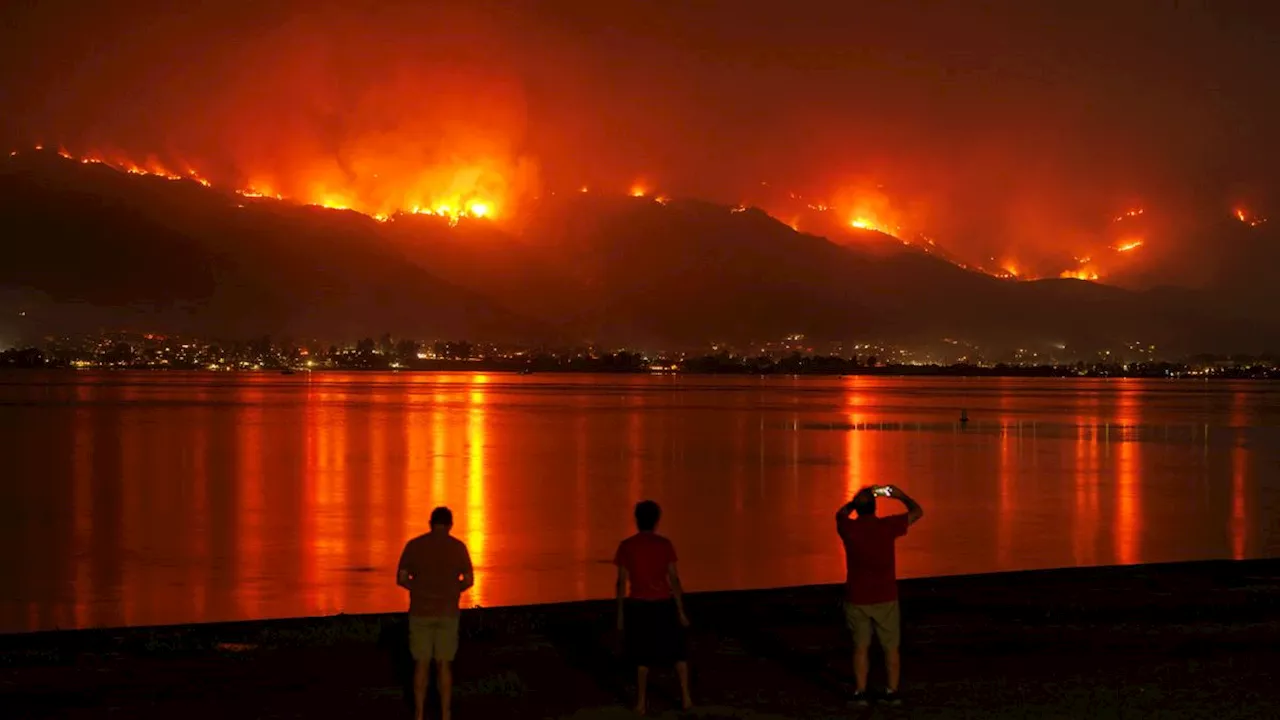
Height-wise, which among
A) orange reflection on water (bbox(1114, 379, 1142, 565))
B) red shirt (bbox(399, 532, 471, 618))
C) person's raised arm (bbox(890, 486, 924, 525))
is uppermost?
person's raised arm (bbox(890, 486, 924, 525))

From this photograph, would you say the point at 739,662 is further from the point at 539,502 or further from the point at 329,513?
the point at 539,502

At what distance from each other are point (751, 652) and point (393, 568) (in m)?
14.7

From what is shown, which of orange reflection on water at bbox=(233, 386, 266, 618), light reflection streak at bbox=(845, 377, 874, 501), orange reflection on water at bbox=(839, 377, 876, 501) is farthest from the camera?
orange reflection on water at bbox=(839, 377, 876, 501)

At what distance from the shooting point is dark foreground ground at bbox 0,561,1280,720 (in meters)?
10.7

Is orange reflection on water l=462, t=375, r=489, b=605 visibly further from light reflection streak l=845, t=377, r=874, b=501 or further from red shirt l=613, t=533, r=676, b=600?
red shirt l=613, t=533, r=676, b=600

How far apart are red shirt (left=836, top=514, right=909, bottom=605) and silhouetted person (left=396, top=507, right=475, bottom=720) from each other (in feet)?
8.86

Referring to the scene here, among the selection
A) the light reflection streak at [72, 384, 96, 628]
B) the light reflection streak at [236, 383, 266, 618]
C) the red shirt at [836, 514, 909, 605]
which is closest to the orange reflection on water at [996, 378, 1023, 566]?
the light reflection streak at [236, 383, 266, 618]

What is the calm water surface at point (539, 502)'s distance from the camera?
25.3 meters

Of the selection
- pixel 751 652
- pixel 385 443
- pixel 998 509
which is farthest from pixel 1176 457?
pixel 751 652

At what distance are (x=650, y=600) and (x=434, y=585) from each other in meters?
1.47

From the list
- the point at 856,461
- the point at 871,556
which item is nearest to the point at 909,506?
the point at 871,556

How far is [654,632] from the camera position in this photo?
10086 mm

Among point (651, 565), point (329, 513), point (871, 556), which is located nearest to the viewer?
Answer: point (651, 565)

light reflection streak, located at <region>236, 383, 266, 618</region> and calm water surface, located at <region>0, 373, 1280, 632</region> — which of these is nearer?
light reflection streak, located at <region>236, 383, 266, 618</region>
